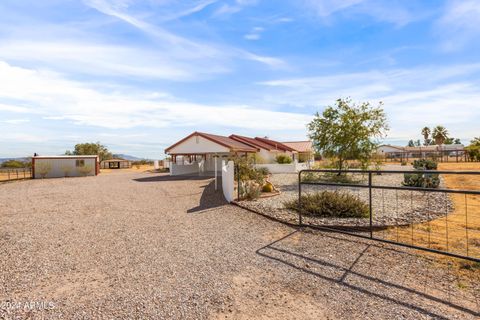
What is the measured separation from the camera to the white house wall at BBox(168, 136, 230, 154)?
27.1m

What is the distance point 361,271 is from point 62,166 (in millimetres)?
33319

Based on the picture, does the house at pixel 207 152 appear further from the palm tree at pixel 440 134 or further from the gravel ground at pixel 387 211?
the palm tree at pixel 440 134

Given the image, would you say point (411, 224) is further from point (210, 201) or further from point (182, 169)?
point (182, 169)

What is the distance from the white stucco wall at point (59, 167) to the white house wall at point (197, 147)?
1096 cm

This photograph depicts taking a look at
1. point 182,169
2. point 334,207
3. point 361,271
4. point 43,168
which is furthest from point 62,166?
point 361,271

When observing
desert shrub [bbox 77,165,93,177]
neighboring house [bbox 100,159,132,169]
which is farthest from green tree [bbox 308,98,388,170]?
neighboring house [bbox 100,159,132,169]

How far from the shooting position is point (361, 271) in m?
5.28

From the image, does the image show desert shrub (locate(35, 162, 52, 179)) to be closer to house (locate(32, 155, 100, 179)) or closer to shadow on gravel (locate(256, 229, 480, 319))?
house (locate(32, 155, 100, 179))

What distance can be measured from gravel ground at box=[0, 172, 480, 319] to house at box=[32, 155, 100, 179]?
24.3 meters

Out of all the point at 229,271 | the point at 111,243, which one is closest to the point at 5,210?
the point at 111,243

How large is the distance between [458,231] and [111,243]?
372 inches

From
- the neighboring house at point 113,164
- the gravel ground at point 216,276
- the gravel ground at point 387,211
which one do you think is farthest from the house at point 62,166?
the gravel ground at point 387,211

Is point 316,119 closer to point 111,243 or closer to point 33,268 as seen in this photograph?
point 111,243

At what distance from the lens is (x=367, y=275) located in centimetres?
510
